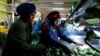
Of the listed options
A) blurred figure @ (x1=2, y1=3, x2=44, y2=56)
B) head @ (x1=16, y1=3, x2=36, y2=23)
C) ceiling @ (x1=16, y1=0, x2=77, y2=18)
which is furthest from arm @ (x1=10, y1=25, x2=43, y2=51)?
ceiling @ (x1=16, y1=0, x2=77, y2=18)

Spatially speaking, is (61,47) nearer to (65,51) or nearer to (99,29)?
(65,51)

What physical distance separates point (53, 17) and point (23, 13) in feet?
5.41

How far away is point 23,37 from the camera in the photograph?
8.07ft

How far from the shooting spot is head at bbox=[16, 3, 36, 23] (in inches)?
101

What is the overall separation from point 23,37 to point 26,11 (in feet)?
0.93

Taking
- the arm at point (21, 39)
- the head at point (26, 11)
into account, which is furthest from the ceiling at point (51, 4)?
the arm at point (21, 39)

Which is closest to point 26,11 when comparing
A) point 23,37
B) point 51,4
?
point 23,37

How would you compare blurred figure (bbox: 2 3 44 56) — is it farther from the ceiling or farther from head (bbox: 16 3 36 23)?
the ceiling

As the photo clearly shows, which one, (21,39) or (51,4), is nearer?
(21,39)

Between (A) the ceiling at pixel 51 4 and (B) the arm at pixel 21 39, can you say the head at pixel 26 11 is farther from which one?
(A) the ceiling at pixel 51 4

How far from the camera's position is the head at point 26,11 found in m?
2.55

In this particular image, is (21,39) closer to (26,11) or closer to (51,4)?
(26,11)

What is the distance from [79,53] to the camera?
312 centimetres

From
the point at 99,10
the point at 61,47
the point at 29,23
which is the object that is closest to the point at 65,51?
the point at 61,47
